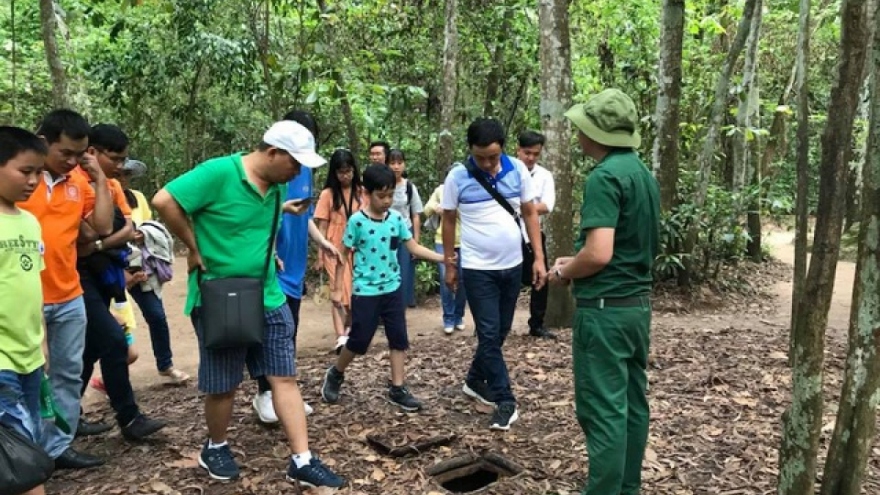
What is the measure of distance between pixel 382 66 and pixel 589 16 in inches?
166

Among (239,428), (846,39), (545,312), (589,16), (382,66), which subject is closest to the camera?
(846,39)

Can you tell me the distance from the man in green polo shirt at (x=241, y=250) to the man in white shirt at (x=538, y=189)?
2647 mm

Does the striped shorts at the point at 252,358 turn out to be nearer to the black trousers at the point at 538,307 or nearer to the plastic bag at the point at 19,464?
the plastic bag at the point at 19,464

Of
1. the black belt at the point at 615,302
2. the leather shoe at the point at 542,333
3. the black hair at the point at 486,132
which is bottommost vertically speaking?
the leather shoe at the point at 542,333

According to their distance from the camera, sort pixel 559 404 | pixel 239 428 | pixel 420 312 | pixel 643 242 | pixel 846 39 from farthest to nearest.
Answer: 1. pixel 420 312
2. pixel 559 404
3. pixel 239 428
4. pixel 643 242
5. pixel 846 39

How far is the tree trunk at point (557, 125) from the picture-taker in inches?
260

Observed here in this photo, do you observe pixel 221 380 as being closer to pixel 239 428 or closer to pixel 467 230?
pixel 239 428

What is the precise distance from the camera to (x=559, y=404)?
4965 mm

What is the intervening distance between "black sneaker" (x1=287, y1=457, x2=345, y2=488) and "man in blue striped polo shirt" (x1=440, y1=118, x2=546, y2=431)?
1.22 meters

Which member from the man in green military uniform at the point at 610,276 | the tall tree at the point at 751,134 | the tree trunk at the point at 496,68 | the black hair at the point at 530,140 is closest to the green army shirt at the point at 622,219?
the man in green military uniform at the point at 610,276

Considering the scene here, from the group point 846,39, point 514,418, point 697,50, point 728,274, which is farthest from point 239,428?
point 697,50

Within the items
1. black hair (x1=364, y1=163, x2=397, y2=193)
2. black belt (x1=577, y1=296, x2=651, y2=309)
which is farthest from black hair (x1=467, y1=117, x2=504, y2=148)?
black belt (x1=577, y1=296, x2=651, y2=309)

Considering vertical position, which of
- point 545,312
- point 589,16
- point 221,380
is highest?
point 589,16

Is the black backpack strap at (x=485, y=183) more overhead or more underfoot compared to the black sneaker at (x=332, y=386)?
more overhead
